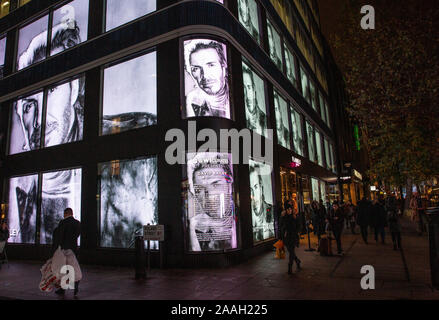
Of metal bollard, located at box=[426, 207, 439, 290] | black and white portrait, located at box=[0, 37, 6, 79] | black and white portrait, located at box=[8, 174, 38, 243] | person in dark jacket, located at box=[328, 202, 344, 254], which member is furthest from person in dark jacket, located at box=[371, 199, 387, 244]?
black and white portrait, located at box=[0, 37, 6, 79]

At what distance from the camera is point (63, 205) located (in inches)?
519

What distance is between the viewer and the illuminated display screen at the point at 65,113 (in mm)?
13594

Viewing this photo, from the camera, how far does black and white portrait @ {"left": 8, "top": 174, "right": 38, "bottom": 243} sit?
14.1 metres

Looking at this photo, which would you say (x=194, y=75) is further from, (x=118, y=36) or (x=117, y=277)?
(x=117, y=277)

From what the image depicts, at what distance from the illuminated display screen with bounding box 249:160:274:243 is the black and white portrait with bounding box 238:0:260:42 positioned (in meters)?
6.52

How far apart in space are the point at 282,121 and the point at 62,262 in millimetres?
13342

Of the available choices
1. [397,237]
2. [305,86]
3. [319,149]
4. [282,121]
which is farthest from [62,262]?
[319,149]

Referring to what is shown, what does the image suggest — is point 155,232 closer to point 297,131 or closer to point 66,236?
point 66,236

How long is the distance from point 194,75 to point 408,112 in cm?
923

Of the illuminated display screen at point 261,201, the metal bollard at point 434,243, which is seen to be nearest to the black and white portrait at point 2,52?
the illuminated display screen at point 261,201

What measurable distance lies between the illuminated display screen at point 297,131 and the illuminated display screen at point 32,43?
48.0 ft

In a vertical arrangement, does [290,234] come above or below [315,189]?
below

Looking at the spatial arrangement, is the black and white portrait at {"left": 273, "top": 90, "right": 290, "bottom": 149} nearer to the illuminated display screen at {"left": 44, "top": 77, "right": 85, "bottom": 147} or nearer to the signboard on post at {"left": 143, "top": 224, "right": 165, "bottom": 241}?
the signboard on post at {"left": 143, "top": 224, "right": 165, "bottom": 241}

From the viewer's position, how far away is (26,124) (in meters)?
15.6
